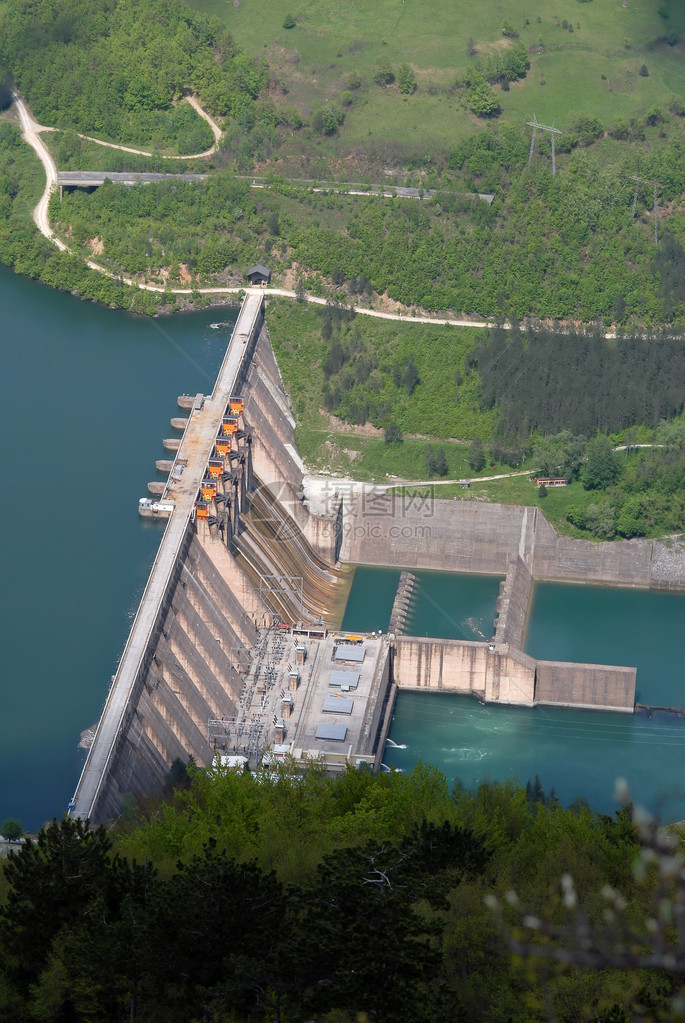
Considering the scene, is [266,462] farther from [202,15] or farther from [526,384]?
[202,15]

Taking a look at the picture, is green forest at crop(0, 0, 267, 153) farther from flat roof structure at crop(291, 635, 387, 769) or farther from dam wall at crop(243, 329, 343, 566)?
flat roof structure at crop(291, 635, 387, 769)

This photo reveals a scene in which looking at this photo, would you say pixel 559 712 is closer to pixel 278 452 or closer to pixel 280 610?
pixel 280 610

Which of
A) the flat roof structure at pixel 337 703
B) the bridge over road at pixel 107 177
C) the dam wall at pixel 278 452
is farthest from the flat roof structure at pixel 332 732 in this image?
the bridge over road at pixel 107 177

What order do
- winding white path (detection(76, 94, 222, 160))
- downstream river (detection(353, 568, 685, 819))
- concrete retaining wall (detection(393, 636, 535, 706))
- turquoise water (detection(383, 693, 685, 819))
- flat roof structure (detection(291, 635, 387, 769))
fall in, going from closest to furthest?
turquoise water (detection(383, 693, 685, 819))
flat roof structure (detection(291, 635, 387, 769))
downstream river (detection(353, 568, 685, 819))
concrete retaining wall (detection(393, 636, 535, 706))
winding white path (detection(76, 94, 222, 160))

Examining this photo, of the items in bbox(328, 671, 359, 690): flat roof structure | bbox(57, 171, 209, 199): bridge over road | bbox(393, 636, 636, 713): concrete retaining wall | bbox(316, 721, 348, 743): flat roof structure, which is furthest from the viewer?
bbox(57, 171, 209, 199): bridge over road

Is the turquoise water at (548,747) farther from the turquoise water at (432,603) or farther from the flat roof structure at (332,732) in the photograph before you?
the turquoise water at (432,603)

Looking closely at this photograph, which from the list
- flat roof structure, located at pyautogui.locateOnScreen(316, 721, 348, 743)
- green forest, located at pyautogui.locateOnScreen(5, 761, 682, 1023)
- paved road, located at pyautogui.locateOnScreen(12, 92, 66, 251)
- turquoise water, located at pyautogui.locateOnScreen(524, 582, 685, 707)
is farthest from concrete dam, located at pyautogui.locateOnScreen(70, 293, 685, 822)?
paved road, located at pyautogui.locateOnScreen(12, 92, 66, 251)
